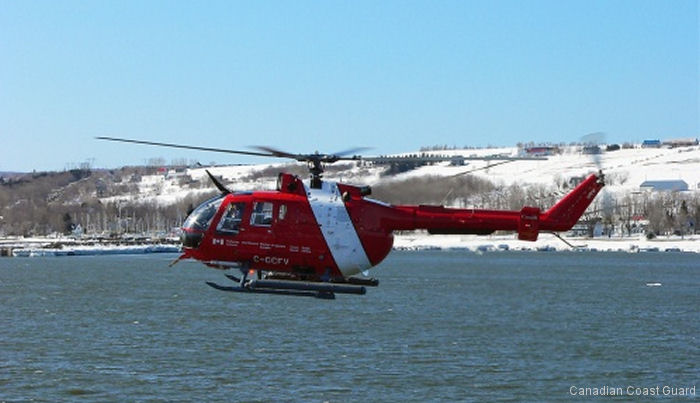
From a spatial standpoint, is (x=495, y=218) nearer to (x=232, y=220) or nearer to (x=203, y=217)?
(x=232, y=220)

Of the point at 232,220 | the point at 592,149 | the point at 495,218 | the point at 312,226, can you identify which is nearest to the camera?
the point at 312,226

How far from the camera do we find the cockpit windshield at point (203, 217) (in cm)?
2677

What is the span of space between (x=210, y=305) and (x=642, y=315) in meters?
24.3

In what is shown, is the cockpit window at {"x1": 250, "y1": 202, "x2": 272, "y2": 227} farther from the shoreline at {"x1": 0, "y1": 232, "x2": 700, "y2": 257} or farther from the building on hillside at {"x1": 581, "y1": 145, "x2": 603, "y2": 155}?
the shoreline at {"x1": 0, "y1": 232, "x2": 700, "y2": 257}

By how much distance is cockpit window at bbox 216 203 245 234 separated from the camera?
2656 centimetres

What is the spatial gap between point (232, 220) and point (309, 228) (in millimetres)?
1856

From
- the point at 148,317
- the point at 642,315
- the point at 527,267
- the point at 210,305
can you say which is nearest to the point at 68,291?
the point at 210,305

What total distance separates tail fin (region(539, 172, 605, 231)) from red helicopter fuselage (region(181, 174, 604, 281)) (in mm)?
114

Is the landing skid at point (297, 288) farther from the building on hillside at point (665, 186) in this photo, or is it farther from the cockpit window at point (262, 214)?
the building on hillside at point (665, 186)

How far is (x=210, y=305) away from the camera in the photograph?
64812mm

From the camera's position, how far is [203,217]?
26.8 m

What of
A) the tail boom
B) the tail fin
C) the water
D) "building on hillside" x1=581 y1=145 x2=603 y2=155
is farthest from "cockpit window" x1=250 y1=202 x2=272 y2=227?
the water

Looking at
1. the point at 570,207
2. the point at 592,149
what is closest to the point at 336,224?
the point at 570,207

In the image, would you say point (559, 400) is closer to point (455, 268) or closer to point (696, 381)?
point (696, 381)
